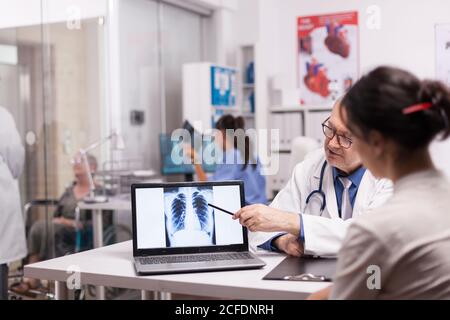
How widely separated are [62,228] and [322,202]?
230 centimetres

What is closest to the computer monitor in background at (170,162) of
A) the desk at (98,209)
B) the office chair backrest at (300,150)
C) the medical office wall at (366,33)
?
the medical office wall at (366,33)

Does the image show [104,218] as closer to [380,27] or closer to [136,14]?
[136,14]

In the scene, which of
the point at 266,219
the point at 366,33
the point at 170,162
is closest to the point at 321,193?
the point at 266,219

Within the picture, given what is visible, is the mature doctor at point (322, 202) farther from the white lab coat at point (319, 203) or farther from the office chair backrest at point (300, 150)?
the office chair backrest at point (300, 150)

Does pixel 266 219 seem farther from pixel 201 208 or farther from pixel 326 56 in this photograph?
pixel 326 56

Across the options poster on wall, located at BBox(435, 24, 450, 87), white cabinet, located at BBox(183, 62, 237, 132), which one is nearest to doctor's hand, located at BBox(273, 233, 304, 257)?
white cabinet, located at BBox(183, 62, 237, 132)

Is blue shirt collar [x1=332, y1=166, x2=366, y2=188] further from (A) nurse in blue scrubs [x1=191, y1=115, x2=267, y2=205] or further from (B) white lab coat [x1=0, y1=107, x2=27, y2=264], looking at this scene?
(B) white lab coat [x1=0, y1=107, x2=27, y2=264]

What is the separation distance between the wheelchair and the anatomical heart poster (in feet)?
7.33

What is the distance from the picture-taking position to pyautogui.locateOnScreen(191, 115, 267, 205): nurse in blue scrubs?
11.5 feet

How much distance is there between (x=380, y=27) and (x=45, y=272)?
4.09 metres

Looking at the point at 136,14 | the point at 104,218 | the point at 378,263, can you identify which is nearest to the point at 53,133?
the point at 104,218

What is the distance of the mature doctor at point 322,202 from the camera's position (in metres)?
1.57
